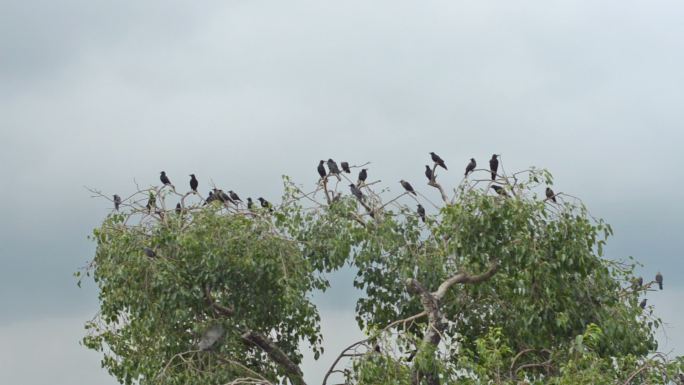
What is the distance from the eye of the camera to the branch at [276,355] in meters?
17.6

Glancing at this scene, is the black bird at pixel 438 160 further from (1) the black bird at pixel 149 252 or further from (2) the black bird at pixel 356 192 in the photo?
(1) the black bird at pixel 149 252

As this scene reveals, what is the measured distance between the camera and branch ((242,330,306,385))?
57.6 feet

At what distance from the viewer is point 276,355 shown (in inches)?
703

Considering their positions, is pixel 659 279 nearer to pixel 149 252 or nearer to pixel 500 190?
pixel 500 190

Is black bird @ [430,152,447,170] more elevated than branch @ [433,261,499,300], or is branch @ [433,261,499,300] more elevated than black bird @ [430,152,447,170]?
black bird @ [430,152,447,170]

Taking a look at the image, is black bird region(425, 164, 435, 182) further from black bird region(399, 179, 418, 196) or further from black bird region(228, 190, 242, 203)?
black bird region(228, 190, 242, 203)

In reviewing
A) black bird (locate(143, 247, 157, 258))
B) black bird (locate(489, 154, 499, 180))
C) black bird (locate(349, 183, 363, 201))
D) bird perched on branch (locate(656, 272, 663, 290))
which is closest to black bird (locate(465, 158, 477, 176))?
black bird (locate(489, 154, 499, 180))

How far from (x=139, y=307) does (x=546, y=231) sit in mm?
6387

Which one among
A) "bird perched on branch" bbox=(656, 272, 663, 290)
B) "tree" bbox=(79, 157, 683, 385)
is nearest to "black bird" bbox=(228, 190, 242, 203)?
"tree" bbox=(79, 157, 683, 385)

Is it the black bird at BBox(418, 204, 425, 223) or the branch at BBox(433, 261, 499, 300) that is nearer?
the branch at BBox(433, 261, 499, 300)

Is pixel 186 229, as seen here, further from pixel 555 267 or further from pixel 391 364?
pixel 555 267

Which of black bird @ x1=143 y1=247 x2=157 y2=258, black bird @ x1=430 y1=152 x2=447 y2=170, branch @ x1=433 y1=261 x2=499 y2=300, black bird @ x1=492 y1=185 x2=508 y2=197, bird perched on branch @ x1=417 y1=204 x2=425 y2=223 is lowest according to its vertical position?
branch @ x1=433 y1=261 x2=499 y2=300

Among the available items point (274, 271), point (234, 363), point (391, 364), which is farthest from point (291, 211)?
point (391, 364)

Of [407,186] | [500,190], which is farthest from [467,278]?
[407,186]
